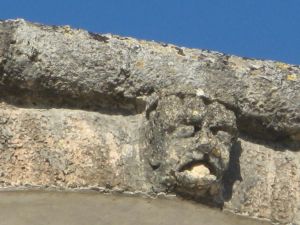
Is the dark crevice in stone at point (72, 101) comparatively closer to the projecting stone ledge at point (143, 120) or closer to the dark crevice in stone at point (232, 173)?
the projecting stone ledge at point (143, 120)

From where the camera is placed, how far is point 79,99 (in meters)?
4.03

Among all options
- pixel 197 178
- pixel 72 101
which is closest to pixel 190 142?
pixel 197 178

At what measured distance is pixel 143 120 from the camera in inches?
158

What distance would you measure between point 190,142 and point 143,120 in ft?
0.48

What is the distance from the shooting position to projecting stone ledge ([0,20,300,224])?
3906 mm

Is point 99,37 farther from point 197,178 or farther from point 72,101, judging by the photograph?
point 197,178

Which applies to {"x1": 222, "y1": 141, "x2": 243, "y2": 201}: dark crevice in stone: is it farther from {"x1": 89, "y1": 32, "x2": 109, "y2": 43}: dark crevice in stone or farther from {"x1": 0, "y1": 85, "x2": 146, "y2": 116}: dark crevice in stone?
{"x1": 89, "y1": 32, "x2": 109, "y2": 43}: dark crevice in stone

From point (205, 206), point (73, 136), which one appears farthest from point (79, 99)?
point (205, 206)

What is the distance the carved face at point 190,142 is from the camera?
390 centimetres

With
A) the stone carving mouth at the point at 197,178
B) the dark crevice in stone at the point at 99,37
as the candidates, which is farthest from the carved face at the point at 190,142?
the dark crevice in stone at the point at 99,37

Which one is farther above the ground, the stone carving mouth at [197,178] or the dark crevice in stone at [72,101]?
the dark crevice in stone at [72,101]

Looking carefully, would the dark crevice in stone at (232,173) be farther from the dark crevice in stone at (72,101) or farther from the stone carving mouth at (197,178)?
the dark crevice in stone at (72,101)

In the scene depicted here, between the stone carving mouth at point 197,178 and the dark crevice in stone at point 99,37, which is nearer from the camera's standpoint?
the stone carving mouth at point 197,178

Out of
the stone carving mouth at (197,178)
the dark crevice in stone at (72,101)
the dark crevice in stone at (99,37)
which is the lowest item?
the stone carving mouth at (197,178)
